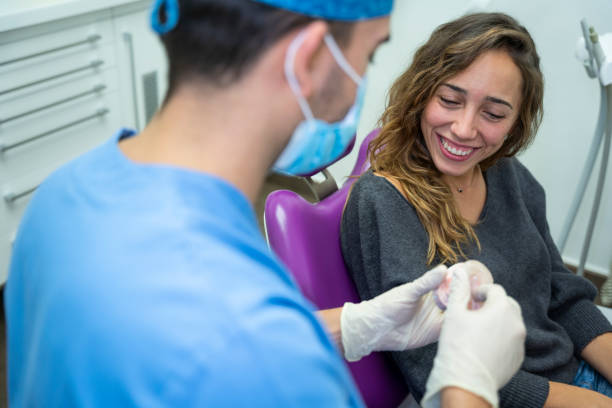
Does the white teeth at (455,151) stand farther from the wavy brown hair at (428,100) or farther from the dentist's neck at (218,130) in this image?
the dentist's neck at (218,130)

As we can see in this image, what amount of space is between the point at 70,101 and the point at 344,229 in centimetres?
131

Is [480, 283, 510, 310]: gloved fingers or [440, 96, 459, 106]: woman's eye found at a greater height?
[440, 96, 459, 106]: woman's eye

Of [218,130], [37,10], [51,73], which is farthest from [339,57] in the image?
[51,73]

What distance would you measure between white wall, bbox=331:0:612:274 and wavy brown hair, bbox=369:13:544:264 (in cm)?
88

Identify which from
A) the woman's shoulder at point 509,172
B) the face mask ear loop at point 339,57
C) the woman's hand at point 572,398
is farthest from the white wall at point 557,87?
the face mask ear loop at point 339,57

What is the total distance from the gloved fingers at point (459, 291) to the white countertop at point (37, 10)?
4.95 feet

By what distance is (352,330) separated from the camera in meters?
1.04

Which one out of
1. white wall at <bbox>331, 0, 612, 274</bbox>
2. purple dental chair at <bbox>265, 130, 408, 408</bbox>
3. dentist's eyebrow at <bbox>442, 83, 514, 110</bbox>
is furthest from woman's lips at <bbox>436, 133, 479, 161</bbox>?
white wall at <bbox>331, 0, 612, 274</bbox>

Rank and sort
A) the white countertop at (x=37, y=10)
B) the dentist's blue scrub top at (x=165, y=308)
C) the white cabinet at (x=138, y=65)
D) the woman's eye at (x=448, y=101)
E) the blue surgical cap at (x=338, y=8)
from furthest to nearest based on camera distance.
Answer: the white cabinet at (x=138, y=65)
the white countertop at (x=37, y=10)
the woman's eye at (x=448, y=101)
the blue surgical cap at (x=338, y=8)
the dentist's blue scrub top at (x=165, y=308)

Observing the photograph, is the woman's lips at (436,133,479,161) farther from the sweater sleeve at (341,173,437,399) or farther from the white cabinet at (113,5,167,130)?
the white cabinet at (113,5,167,130)

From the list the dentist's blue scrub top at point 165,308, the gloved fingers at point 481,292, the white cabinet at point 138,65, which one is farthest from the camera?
the white cabinet at point 138,65

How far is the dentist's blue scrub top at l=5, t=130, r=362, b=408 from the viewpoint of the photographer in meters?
0.50

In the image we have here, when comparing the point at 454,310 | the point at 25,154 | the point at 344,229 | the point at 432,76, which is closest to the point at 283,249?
the point at 344,229

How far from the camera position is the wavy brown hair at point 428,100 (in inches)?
47.6
